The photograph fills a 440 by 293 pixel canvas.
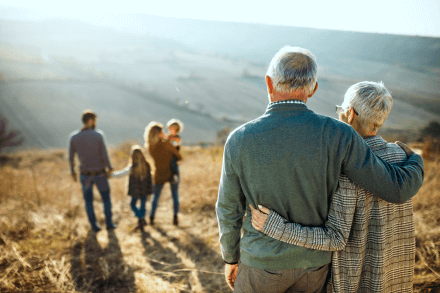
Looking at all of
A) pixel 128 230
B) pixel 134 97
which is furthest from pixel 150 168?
pixel 134 97

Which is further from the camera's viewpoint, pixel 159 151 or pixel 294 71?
pixel 159 151

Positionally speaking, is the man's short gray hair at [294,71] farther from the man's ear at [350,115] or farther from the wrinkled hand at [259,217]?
the wrinkled hand at [259,217]

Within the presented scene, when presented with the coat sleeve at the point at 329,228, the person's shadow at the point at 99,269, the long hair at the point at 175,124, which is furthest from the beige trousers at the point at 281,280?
the long hair at the point at 175,124

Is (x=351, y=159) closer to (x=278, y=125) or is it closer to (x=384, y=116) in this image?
(x=278, y=125)

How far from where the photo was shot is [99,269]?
2838 mm

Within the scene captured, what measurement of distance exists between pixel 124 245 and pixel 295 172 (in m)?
3.15

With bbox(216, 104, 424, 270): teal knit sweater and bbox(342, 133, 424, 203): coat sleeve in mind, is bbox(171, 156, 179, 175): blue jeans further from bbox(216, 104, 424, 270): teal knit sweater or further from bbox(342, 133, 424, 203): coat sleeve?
bbox(342, 133, 424, 203): coat sleeve

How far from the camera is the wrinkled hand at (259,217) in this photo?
106 centimetres

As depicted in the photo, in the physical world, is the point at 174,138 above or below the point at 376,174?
below

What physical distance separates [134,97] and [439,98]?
92.2 ft

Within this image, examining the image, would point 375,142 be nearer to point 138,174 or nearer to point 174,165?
point 174,165

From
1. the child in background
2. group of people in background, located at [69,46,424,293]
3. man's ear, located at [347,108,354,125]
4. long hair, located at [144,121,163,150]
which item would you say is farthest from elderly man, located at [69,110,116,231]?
man's ear, located at [347,108,354,125]

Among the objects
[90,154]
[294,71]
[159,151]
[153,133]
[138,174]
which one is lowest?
[138,174]

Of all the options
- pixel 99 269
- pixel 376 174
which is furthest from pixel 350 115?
pixel 99 269
